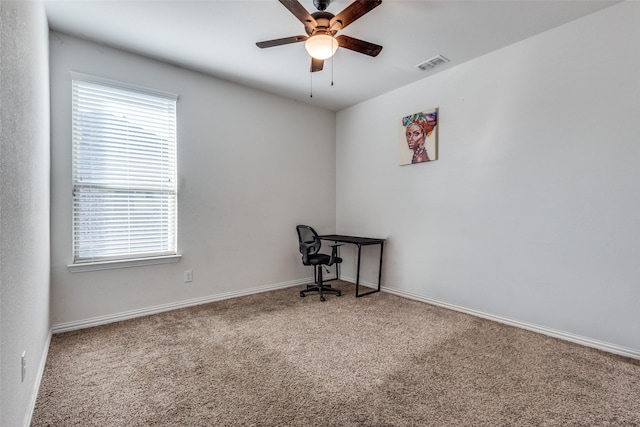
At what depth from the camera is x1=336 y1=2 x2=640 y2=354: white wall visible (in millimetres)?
2324

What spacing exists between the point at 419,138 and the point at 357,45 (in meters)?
1.60

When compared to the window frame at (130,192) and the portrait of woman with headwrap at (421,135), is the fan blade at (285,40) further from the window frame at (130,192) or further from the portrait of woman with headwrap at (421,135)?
the portrait of woman with headwrap at (421,135)

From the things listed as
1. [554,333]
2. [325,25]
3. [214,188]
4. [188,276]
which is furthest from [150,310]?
[554,333]

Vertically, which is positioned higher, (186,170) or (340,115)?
(340,115)

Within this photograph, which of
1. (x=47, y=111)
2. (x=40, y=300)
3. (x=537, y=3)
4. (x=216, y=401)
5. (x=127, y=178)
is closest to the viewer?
(x=216, y=401)

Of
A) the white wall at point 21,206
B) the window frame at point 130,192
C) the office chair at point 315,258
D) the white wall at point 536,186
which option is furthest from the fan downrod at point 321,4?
the office chair at point 315,258

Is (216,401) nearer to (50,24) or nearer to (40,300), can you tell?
(40,300)

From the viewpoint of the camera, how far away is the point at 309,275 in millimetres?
4516

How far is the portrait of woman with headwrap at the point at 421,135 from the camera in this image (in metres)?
3.49

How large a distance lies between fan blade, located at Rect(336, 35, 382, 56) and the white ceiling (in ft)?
0.88

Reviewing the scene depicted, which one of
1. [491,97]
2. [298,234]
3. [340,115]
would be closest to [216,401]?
[298,234]

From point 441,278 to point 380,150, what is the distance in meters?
1.80

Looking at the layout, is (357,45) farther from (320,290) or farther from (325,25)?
(320,290)

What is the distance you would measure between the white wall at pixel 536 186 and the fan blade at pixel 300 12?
1.92m
